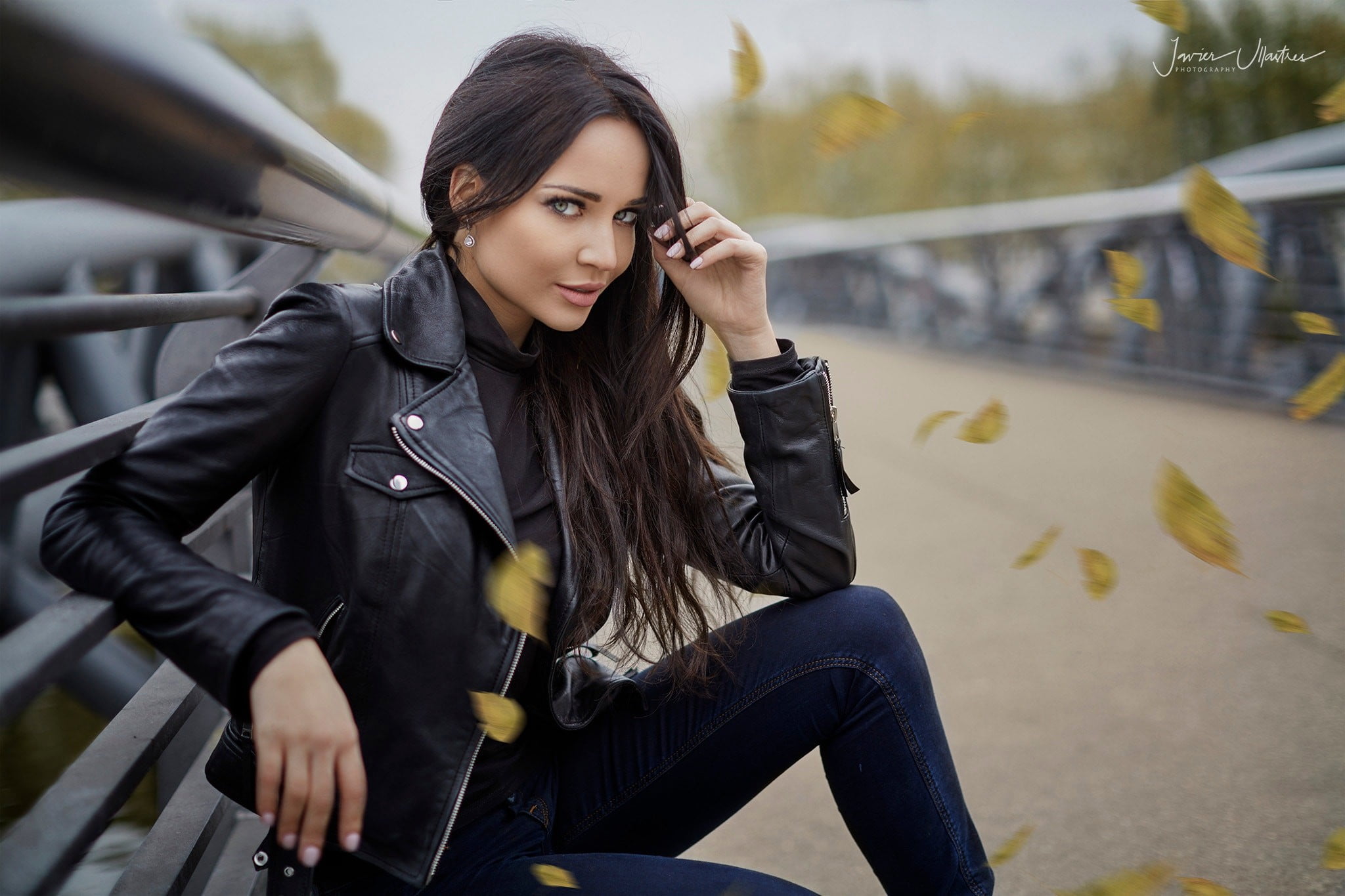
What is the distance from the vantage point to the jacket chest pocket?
1.41 metres

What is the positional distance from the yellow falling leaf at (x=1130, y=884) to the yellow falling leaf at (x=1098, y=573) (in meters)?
0.74

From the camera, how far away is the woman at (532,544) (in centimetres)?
122

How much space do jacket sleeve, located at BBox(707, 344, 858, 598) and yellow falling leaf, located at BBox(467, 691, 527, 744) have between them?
1.93 ft

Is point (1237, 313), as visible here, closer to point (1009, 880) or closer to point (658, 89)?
point (1009, 880)

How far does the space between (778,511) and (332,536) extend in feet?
2.58

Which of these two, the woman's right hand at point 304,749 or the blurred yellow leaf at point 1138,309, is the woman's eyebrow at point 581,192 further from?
the blurred yellow leaf at point 1138,309

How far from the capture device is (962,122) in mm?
1953

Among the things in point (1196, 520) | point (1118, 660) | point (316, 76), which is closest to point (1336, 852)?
point (1196, 520)

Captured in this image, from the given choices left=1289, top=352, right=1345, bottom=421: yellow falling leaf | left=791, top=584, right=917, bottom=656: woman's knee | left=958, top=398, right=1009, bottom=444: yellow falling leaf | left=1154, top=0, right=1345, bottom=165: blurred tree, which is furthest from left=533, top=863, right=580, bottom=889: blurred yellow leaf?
left=1154, top=0, right=1345, bottom=165: blurred tree

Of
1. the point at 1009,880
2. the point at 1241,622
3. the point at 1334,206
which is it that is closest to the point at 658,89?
the point at 1009,880

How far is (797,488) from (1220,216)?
2.77ft

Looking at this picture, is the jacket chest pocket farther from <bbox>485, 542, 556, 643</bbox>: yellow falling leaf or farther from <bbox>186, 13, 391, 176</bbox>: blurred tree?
<bbox>186, 13, 391, 176</bbox>: blurred tree

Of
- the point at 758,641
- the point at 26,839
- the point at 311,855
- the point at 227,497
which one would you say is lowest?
the point at 758,641

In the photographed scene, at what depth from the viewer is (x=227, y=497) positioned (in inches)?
53.7
